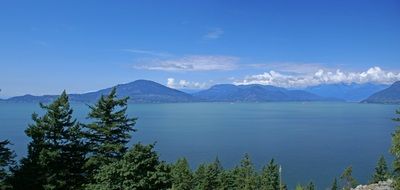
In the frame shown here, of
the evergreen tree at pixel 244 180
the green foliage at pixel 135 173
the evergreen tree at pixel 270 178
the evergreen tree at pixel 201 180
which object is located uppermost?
the green foliage at pixel 135 173

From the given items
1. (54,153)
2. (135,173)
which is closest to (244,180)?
(54,153)

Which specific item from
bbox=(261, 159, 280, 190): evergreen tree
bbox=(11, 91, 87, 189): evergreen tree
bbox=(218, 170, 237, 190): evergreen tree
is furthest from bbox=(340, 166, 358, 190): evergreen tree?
bbox=(11, 91, 87, 189): evergreen tree

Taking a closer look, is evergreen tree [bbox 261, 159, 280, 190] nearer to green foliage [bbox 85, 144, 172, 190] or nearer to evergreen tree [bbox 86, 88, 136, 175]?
evergreen tree [bbox 86, 88, 136, 175]

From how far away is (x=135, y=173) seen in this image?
47.2 feet

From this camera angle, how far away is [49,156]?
1858cm

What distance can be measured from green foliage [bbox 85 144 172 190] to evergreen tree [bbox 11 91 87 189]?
477 centimetres

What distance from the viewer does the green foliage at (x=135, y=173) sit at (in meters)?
14.0

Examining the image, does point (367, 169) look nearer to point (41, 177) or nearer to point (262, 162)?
point (262, 162)

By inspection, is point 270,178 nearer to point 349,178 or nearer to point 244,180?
point 244,180

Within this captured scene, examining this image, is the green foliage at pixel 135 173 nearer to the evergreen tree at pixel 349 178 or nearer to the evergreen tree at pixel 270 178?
the evergreen tree at pixel 349 178

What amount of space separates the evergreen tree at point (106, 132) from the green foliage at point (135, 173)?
4.29 meters

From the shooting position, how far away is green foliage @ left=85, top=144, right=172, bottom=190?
1403 cm

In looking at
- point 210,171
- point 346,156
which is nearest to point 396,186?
point 210,171

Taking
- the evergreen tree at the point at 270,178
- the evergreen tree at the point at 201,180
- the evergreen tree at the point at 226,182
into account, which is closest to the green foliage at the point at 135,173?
the evergreen tree at the point at 201,180
